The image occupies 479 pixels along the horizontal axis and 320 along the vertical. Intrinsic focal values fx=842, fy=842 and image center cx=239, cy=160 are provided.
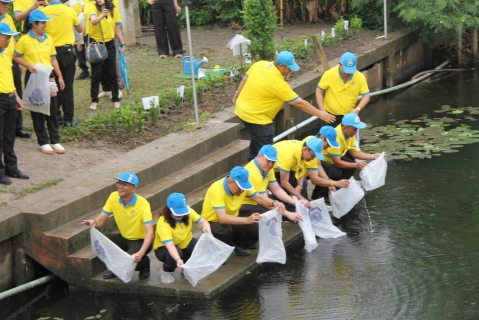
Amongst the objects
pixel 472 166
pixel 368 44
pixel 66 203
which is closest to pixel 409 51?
pixel 368 44

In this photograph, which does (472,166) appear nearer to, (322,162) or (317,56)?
(322,162)

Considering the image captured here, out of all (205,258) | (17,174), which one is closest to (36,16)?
(17,174)

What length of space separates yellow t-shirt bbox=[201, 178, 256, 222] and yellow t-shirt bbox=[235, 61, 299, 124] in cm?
194

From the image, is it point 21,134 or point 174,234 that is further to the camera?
point 21,134

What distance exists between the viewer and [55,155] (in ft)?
34.8

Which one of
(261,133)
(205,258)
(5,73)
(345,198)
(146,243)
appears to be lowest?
(345,198)

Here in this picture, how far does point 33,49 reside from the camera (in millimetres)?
10203

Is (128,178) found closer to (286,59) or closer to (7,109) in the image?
(7,109)

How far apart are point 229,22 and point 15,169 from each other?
38.2ft

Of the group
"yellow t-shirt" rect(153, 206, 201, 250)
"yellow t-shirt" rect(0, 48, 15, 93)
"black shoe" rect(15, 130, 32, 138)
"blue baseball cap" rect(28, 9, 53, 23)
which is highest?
"blue baseball cap" rect(28, 9, 53, 23)

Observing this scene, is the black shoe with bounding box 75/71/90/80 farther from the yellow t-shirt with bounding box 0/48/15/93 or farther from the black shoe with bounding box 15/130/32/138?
the yellow t-shirt with bounding box 0/48/15/93

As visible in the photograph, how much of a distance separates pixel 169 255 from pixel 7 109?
8.98 feet

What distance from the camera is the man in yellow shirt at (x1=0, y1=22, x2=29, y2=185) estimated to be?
30.3 feet

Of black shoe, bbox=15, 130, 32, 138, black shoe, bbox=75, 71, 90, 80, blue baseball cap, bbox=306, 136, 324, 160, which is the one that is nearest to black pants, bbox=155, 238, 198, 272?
blue baseball cap, bbox=306, 136, 324, 160
